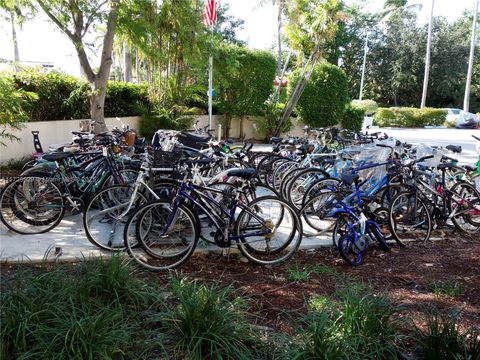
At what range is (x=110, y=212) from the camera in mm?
4551

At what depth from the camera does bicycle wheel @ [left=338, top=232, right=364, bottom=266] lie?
176 inches

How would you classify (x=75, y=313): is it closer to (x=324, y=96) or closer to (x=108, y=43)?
Answer: (x=108, y=43)

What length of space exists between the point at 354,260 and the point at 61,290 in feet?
9.30

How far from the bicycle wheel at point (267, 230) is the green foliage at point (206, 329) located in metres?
1.51

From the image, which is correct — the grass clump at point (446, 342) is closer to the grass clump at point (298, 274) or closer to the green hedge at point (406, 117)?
the grass clump at point (298, 274)

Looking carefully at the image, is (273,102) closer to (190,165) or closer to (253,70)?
(253,70)

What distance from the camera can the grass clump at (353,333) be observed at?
2.47 metres

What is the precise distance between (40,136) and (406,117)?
26.8m

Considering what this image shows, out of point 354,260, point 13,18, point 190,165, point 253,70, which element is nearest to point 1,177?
point 13,18

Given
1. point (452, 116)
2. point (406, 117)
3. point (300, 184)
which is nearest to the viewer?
point (300, 184)

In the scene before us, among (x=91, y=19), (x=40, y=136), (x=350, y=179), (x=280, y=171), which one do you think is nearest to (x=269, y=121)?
(x=91, y=19)

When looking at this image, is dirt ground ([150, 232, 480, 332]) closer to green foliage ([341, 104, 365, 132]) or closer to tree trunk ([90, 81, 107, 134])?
tree trunk ([90, 81, 107, 134])

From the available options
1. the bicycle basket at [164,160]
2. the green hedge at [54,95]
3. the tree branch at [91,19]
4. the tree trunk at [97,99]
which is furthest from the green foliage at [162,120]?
the bicycle basket at [164,160]

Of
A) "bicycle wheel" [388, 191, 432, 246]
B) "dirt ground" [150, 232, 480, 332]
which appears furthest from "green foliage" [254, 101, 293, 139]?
"dirt ground" [150, 232, 480, 332]
